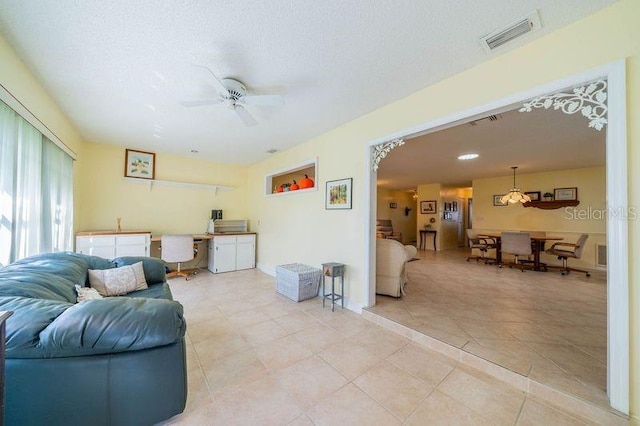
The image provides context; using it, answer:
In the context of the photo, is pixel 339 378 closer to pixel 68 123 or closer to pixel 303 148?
pixel 303 148

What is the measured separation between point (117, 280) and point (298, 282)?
2.01m

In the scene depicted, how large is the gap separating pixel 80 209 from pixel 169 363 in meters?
4.55

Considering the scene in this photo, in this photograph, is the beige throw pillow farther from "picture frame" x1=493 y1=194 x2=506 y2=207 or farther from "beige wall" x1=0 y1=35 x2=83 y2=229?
"picture frame" x1=493 y1=194 x2=506 y2=207

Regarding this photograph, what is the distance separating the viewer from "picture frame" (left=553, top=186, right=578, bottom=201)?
5.59 meters

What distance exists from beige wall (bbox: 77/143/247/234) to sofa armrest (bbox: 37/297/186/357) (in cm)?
411

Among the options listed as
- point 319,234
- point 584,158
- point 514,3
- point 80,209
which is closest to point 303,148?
point 319,234

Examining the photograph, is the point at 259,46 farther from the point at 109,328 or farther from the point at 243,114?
the point at 109,328

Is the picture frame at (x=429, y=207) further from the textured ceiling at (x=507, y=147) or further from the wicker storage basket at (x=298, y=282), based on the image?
the wicker storage basket at (x=298, y=282)

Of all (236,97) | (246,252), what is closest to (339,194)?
(236,97)

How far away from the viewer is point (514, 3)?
1.40 metres

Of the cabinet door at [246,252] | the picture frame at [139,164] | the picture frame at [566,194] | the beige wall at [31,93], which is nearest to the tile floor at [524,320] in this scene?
the picture frame at [566,194]

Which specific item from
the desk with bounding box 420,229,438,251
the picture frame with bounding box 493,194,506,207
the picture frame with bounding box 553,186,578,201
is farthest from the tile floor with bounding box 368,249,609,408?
the desk with bounding box 420,229,438,251

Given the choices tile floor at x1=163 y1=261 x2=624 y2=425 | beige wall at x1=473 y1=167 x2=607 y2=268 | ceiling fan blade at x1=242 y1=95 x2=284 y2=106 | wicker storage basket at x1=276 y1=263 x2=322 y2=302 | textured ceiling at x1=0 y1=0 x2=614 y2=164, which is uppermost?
textured ceiling at x1=0 y1=0 x2=614 y2=164

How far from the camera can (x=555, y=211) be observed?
5.89 meters
